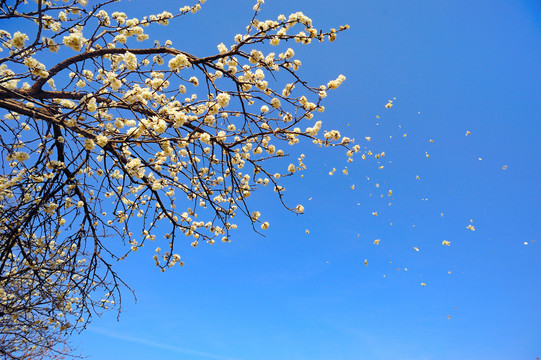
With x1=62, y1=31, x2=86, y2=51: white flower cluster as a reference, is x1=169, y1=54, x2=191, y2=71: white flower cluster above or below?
above

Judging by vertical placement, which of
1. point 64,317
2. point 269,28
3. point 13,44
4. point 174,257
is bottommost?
point 64,317

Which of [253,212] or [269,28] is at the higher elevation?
[269,28]

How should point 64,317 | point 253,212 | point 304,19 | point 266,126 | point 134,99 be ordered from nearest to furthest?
1. point 134,99
2. point 304,19
3. point 266,126
4. point 253,212
5. point 64,317

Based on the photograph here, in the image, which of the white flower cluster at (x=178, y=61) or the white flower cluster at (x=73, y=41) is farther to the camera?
the white flower cluster at (x=178, y=61)

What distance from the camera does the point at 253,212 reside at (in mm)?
4453

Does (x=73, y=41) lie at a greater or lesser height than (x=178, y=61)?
lesser

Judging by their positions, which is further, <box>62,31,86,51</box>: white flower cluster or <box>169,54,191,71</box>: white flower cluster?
<box>169,54,191,71</box>: white flower cluster

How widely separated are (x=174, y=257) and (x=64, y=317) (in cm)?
199

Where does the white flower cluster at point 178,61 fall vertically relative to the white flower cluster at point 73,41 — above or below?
above

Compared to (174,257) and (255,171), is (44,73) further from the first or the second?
(174,257)

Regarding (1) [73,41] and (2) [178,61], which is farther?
(2) [178,61]

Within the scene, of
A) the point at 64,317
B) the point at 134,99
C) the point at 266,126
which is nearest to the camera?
the point at 134,99

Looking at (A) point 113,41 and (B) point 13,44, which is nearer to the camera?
(B) point 13,44

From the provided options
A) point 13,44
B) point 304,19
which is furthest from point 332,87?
point 13,44
